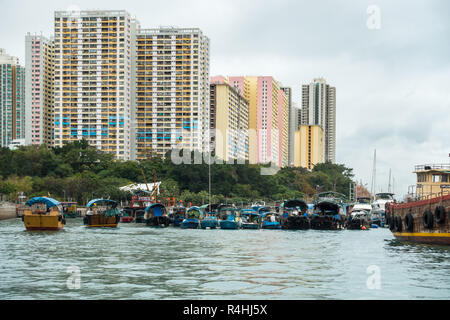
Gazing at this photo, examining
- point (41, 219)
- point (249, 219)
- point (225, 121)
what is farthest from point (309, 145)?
point (41, 219)

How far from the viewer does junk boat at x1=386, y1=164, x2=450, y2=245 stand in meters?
26.8

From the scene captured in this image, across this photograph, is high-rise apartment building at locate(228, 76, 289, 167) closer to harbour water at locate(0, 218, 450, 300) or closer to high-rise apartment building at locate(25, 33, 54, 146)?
Answer: high-rise apartment building at locate(25, 33, 54, 146)

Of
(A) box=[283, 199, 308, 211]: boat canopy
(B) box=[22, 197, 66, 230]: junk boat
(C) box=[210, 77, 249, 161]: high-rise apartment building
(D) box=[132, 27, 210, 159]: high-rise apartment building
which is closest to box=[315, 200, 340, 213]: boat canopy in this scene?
(A) box=[283, 199, 308, 211]: boat canopy

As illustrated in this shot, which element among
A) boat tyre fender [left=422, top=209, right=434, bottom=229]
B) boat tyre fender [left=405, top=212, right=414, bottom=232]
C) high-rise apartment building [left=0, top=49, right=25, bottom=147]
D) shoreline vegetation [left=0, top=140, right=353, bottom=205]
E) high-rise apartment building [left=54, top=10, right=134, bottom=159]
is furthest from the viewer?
high-rise apartment building [left=0, top=49, right=25, bottom=147]

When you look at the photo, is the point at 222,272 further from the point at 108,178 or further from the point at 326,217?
the point at 108,178

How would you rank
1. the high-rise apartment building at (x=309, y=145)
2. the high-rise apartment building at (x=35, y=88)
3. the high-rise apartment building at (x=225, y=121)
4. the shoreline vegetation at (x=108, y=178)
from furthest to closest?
1. the high-rise apartment building at (x=309, y=145)
2. the high-rise apartment building at (x=225, y=121)
3. the high-rise apartment building at (x=35, y=88)
4. the shoreline vegetation at (x=108, y=178)

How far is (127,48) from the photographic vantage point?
121m

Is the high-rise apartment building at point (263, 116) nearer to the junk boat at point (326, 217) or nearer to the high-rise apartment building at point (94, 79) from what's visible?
the high-rise apartment building at point (94, 79)

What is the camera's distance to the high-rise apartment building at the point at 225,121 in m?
132

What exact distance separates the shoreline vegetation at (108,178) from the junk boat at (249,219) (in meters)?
23.1

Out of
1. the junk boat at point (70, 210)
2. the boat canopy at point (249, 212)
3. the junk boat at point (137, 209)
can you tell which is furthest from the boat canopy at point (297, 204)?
the junk boat at point (70, 210)

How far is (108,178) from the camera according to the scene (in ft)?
300

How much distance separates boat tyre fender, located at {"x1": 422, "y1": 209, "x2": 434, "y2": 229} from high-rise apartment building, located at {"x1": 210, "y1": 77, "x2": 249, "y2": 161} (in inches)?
3917

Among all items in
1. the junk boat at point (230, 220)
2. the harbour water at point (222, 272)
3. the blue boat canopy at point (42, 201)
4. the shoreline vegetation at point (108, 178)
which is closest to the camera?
the harbour water at point (222, 272)
